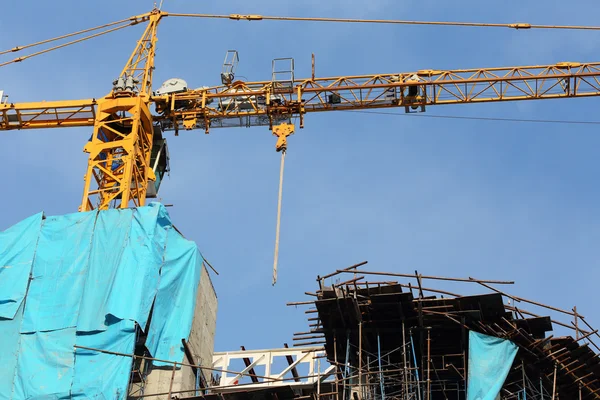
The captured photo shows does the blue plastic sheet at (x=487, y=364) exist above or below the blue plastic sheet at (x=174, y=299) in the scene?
below

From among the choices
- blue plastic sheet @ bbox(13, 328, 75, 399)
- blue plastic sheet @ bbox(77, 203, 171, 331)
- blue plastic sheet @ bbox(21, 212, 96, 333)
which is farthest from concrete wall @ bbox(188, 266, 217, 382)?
blue plastic sheet @ bbox(13, 328, 75, 399)

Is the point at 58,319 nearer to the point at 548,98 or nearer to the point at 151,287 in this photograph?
the point at 151,287

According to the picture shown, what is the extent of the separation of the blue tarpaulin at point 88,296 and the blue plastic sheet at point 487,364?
11767 millimetres

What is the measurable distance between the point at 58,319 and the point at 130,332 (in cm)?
303

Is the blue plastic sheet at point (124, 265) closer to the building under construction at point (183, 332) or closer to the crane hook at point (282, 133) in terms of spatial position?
the building under construction at point (183, 332)

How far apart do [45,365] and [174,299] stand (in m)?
6.09

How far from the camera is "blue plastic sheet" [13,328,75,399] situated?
43031 millimetres

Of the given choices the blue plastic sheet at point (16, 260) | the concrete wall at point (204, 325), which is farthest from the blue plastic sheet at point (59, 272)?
the concrete wall at point (204, 325)

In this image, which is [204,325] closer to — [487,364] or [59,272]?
[59,272]

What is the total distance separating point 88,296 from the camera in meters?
45.9

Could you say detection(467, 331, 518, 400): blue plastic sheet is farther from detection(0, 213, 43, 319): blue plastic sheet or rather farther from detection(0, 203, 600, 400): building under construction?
detection(0, 213, 43, 319): blue plastic sheet

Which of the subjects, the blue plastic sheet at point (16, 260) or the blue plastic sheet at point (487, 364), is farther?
the blue plastic sheet at point (16, 260)

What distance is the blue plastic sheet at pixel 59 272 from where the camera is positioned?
149 feet

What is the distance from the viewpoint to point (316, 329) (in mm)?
43531
